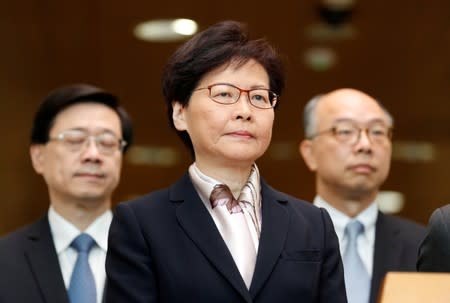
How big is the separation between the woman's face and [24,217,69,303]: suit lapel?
1.14 meters

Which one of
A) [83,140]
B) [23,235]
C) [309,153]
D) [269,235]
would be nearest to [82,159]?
[83,140]

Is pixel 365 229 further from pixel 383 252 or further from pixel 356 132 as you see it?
pixel 356 132

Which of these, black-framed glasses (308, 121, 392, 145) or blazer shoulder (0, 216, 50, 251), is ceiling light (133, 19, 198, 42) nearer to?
black-framed glasses (308, 121, 392, 145)

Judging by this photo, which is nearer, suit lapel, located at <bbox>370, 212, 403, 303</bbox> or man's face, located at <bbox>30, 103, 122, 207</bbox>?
suit lapel, located at <bbox>370, 212, 403, 303</bbox>

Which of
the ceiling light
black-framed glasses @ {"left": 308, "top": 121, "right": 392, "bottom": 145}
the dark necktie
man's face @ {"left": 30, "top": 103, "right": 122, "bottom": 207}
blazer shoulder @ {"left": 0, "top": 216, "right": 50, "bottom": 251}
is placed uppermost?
the ceiling light

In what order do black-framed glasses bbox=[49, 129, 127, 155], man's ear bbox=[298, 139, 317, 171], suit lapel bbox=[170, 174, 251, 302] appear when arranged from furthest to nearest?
man's ear bbox=[298, 139, 317, 171] < black-framed glasses bbox=[49, 129, 127, 155] < suit lapel bbox=[170, 174, 251, 302]

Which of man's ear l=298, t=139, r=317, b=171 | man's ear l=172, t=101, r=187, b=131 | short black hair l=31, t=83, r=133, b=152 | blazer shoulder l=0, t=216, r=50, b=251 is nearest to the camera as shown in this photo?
man's ear l=172, t=101, r=187, b=131

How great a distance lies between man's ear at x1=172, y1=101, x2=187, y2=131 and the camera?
288 centimetres

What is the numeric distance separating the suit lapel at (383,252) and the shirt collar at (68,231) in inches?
41.5

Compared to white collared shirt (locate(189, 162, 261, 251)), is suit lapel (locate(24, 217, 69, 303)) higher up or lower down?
lower down

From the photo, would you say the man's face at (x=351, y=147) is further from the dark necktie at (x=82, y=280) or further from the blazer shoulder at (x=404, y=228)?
the dark necktie at (x=82, y=280)

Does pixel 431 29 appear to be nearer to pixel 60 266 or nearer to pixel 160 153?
pixel 160 153

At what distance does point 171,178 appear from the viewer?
6363 mm

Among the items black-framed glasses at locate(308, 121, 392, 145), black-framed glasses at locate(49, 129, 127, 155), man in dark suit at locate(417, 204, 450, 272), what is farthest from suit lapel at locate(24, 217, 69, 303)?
man in dark suit at locate(417, 204, 450, 272)
